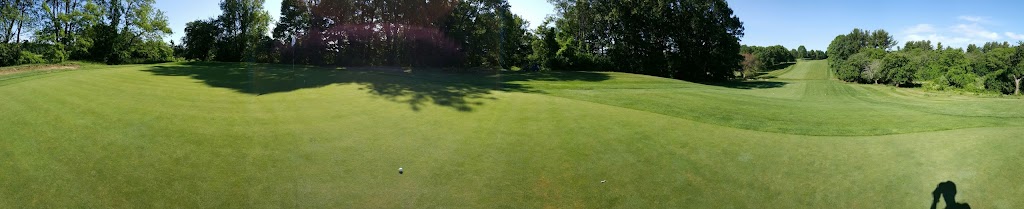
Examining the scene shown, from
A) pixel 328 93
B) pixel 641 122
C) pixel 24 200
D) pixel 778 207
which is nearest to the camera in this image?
pixel 24 200

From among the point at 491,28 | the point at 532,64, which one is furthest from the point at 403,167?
the point at 532,64

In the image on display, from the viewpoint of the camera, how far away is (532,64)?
3816 cm

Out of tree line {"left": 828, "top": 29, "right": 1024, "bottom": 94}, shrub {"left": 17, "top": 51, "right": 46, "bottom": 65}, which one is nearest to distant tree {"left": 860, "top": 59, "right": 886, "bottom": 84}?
tree line {"left": 828, "top": 29, "right": 1024, "bottom": 94}

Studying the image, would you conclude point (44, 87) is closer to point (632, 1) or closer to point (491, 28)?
point (491, 28)

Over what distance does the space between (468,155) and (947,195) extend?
7.57 meters

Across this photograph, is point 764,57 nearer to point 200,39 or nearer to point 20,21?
point 200,39

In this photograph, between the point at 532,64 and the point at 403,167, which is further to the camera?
the point at 532,64

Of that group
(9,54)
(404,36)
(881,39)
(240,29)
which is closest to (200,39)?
(240,29)

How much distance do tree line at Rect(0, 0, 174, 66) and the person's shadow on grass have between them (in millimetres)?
39257

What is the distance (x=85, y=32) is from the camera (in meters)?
32.3

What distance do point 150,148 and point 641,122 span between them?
9.92 m

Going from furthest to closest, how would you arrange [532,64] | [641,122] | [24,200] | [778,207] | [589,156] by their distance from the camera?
[532,64], [641,122], [589,156], [778,207], [24,200]

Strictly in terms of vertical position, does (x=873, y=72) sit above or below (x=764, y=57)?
below

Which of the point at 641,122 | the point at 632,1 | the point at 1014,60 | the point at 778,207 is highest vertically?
the point at 632,1
